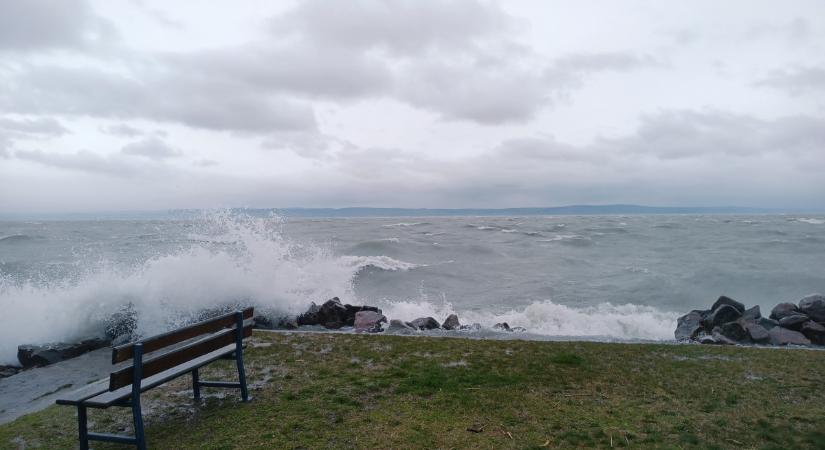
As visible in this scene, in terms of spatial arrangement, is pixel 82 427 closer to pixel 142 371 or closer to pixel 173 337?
pixel 142 371

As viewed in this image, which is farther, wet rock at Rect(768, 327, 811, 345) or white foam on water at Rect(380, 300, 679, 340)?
white foam on water at Rect(380, 300, 679, 340)

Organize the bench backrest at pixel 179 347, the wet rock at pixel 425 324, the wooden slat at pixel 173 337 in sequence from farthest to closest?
1. the wet rock at pixel 425 324
2. the bench backrest at pixel 179 347
3. the wooden slat at pixel 173 337

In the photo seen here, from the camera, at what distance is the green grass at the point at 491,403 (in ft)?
15.6

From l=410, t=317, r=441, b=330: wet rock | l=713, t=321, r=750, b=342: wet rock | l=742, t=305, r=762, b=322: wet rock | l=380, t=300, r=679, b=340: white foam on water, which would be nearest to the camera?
l=713, t=321, r=750, b=342: wet rock

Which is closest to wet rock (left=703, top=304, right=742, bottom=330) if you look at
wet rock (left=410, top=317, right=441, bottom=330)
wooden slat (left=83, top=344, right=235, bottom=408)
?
wet rock (left=410, top=317, right=441, bottom=330)

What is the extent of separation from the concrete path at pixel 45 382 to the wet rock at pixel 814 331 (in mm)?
13484

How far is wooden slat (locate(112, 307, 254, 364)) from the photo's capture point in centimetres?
433

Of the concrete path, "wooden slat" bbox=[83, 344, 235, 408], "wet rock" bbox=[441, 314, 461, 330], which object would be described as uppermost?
"wooden slat" bbox=[83, 344, 235, 408]

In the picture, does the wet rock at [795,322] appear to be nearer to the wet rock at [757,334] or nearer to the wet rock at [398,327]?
the wet rock at [757,334]

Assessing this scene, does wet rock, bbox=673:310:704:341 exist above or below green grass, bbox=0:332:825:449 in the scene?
below

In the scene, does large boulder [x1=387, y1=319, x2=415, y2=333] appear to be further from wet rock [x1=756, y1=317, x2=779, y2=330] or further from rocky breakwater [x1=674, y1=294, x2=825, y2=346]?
wet rock [x1=756, y1=317, x2=779, y2=330]

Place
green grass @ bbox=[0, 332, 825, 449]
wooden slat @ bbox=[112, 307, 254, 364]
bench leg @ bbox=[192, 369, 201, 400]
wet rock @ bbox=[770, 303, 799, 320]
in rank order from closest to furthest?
wooden slat @ bbox=[112, 307, 254, 364], green grass @ bbox=[0, 332, 825, 449], bench leg @ bbox=[192, 369, 201, 400], wet rock @ bbox=[770, 303, 799, 320]

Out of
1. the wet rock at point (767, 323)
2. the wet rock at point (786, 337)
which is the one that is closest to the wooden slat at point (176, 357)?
the wet rock at point (786, 337)

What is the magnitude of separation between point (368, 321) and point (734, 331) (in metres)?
8.00
